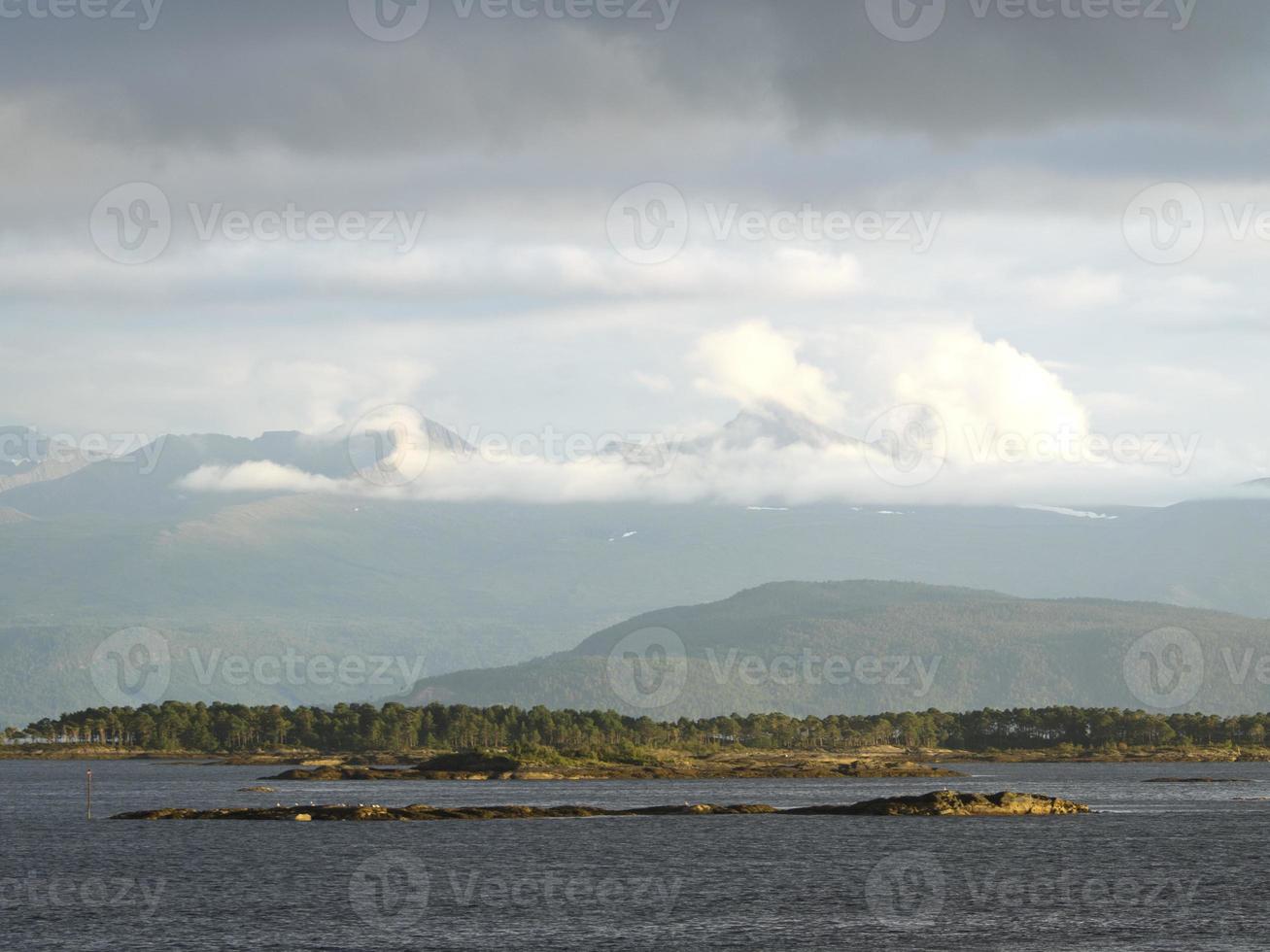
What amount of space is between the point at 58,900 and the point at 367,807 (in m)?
63.4

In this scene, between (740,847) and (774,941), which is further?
(740,847)

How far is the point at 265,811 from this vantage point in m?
191

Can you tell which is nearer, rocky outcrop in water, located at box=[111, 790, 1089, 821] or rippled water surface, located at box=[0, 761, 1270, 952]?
rippled water surface, located at box=[0, 761, 1270, 952]

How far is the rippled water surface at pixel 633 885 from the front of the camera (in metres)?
110

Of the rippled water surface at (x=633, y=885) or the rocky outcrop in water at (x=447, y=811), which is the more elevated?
the rocky outcrop in water at (x=447, y=811)

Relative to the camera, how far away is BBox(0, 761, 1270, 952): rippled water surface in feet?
360

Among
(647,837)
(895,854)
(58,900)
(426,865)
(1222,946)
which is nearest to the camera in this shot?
(1222,946)

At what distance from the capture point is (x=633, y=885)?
443 feet

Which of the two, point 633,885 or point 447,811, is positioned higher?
point 447,811

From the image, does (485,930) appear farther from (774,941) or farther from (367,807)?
(367,807)

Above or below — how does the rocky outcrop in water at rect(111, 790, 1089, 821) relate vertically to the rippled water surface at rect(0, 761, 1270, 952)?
above

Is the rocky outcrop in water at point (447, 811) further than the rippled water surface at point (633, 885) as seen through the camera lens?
Yes

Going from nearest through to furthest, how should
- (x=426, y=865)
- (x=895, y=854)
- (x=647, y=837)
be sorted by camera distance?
(x=426, y=865) → (x=895, y=854) → (x=647, y=837)

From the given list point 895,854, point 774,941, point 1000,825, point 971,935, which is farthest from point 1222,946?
point 1000,825
